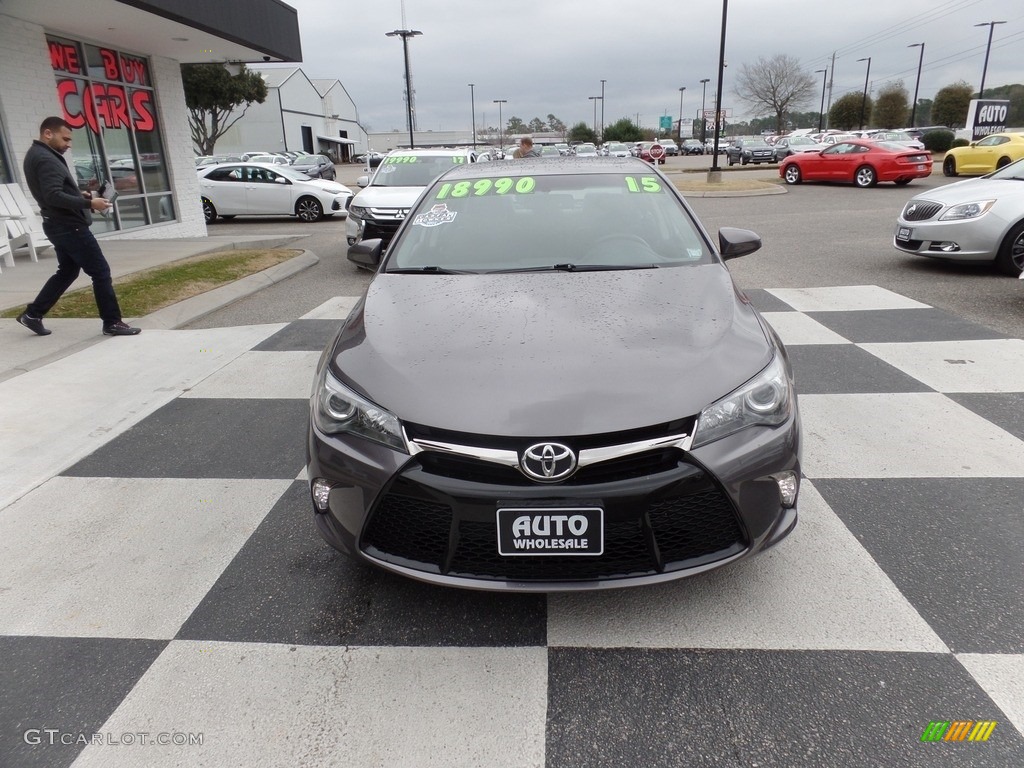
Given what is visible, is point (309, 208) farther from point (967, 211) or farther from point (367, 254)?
point (367, 254)

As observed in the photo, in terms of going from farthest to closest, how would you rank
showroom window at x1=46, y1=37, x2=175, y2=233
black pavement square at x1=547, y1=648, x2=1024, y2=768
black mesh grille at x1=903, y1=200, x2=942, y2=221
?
showroom window at x1=46, y1=37, x2=175, y2=233 < black mesh grille at x1=903, y1=200, x2=942, y2=221 < black pavement square at x1=547, y1=648, x2=1024, y2=768

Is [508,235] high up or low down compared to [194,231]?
up

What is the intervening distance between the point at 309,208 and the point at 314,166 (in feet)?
53.3

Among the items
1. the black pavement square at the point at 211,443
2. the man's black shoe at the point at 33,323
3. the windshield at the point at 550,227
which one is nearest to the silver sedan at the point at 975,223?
the windshield at the point at 550,227

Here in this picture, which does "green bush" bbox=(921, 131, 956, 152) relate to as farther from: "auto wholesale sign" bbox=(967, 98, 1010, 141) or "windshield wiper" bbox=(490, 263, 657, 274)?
"windshield wiper" bbox=(490, 263, 657, 274)

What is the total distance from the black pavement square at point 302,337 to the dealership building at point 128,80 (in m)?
6.08

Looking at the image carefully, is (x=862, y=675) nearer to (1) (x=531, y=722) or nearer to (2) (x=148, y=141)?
(1) (x=531, y=722)

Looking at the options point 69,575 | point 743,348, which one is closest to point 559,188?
point 743,348

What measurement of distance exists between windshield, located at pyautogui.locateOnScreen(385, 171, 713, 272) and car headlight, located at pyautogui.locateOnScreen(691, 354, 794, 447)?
1.10 m

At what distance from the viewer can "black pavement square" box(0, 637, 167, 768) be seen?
6.87ft

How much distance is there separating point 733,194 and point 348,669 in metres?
20.3

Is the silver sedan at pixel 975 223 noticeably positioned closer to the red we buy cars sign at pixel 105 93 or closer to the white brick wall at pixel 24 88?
the white brick wall at pixel 24 88

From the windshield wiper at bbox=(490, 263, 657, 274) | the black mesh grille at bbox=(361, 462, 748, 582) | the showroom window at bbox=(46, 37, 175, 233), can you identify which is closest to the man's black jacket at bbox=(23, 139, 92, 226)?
the windshield wiper at bbox=(490, 263, 657, 274)

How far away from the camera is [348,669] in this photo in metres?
2.36
